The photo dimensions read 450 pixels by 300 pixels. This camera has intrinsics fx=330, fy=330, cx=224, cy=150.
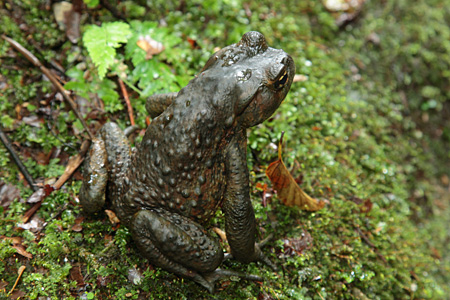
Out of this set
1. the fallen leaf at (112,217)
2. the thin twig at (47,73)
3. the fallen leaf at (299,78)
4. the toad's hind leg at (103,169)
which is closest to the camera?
the toad's hind leg at (103,169)

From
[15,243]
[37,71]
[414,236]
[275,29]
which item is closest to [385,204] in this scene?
[414,236]

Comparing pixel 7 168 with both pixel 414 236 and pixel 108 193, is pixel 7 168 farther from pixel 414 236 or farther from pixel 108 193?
pixel 414 236

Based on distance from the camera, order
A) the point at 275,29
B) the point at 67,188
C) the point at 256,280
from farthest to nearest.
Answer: the point at 275,29 < the point at 67,188 < the point at 256,280

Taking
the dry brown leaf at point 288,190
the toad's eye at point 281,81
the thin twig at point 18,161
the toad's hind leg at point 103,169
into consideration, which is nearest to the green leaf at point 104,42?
the toad's hind leg at point 103,169

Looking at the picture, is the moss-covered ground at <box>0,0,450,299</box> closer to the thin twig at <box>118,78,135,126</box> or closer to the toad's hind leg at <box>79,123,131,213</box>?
the thin twig at <box>118,78,135,126</box>

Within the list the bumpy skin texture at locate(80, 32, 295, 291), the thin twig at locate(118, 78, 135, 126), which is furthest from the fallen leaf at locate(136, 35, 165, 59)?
the bumpy skin texture at locate(80, 32, 295, 291)

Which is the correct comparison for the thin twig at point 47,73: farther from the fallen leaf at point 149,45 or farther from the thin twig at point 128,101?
the fallen leaf at point 149,45

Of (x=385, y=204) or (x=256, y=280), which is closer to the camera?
(x=256, y=280)

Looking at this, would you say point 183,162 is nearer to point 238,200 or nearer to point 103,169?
point 238,200
